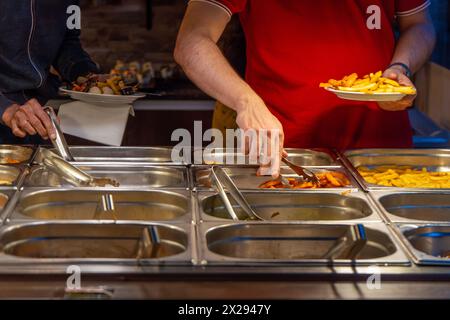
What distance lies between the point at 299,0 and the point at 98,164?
87cm

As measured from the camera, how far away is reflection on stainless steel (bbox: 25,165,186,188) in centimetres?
221

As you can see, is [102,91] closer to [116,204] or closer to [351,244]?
[116,204]

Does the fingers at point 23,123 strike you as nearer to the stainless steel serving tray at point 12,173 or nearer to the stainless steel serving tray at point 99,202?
the stainless steel serving tray at point 12,173

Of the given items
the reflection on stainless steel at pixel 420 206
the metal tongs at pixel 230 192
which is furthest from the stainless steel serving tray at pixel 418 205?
the metal tongs at pixel 230 192

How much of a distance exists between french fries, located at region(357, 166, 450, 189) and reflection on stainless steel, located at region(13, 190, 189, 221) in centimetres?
56

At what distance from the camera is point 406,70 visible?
8.19ft

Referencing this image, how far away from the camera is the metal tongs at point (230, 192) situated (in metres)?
1.89

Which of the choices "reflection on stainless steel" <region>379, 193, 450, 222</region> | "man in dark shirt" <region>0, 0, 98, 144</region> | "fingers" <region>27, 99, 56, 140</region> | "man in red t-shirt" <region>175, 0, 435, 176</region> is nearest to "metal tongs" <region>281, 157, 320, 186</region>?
"reflection on stainless steel" <region>379, 193, 450, 222</region>

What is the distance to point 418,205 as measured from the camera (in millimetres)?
2072

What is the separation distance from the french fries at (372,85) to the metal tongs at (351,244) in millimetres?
610

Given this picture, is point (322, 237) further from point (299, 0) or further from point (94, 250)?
point (299, 0)

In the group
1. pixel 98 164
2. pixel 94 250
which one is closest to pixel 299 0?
pixel 98 164

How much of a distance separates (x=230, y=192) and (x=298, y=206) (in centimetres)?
19
